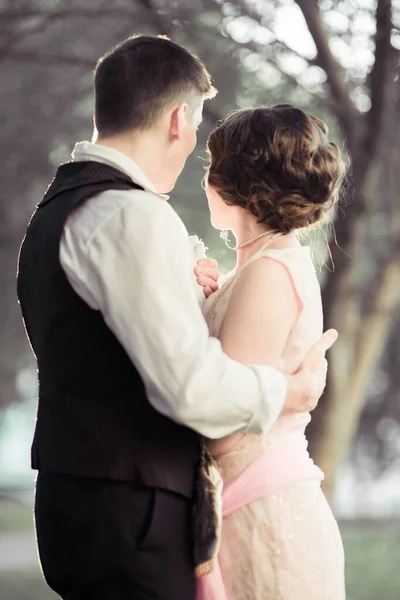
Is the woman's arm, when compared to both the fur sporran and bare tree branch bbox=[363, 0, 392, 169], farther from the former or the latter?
bare tree branch bbox=[363, 0, 392, 169]

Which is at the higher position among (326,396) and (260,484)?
(260,484)

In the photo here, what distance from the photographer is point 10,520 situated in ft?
31.8

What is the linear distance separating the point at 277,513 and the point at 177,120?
69cm

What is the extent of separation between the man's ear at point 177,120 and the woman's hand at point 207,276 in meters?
0.32

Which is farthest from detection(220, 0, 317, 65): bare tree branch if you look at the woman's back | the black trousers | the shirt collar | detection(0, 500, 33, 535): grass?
detection(0, 500, 33, 535): grass

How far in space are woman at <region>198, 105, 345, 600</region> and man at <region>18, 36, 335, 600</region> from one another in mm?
143

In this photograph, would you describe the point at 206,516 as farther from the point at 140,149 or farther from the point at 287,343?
the point at 140,149

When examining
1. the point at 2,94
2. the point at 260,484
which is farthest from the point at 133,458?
the point at 2,94

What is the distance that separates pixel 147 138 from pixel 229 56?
12.4 feet

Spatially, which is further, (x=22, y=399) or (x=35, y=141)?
(x=22, y=399)

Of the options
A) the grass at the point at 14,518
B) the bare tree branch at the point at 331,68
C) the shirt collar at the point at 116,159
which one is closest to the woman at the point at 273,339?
the shirt collar at the point at 116,159

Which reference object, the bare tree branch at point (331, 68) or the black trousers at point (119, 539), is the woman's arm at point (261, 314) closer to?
the black trousers at point (119, 539)

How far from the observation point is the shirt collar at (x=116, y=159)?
5.43ft

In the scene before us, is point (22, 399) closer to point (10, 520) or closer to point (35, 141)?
point (10, 520)
